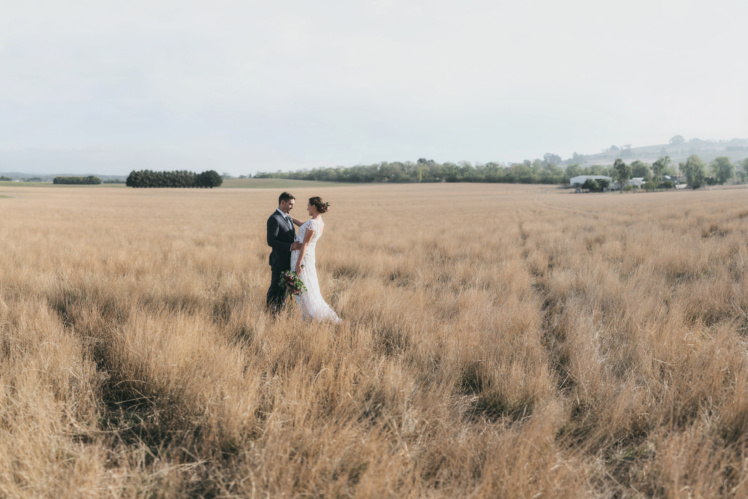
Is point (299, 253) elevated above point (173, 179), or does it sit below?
below

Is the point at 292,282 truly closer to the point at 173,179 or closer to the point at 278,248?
the point at 278,248

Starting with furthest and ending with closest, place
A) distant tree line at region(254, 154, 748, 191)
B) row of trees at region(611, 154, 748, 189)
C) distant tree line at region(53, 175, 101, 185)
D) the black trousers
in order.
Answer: distant tree line at region(53, 175, 101, 185) → distant tree line at region(254, 154, 748, 191) → row of trees at region(611, 154, 748, 189) → the black trousers

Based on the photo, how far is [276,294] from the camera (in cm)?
543

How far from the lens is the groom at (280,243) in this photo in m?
5.05

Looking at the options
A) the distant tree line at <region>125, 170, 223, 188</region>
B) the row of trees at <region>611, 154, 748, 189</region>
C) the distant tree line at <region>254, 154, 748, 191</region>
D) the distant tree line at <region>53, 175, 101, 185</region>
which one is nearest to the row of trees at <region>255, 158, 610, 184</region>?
the distant tree line at <region>254, 154, 748, 191</region>

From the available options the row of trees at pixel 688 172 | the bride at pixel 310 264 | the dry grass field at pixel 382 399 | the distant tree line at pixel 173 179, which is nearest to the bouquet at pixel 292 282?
the bride at pixel 310 264

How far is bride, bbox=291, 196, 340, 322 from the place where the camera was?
16.0 ft

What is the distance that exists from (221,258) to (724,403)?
9681mm

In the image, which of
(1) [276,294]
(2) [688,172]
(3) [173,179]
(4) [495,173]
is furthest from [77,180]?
(2) [688,172]

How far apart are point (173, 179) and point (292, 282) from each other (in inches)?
5453

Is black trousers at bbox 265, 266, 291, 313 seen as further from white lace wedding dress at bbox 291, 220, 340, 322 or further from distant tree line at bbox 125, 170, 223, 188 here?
distant tree line at bbox 125, 170, 223, 188

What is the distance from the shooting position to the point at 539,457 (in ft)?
7.82

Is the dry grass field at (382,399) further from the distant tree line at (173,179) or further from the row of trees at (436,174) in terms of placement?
the row of trees at (436,174)

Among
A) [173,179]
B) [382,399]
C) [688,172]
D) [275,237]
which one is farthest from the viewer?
[688,172]
